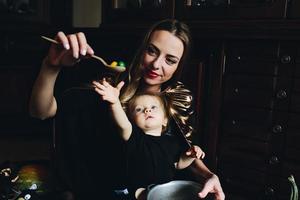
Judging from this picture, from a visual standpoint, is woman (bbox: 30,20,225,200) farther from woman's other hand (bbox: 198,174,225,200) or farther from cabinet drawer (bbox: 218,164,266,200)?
cabinet drawer (bbox: 218,164,266,200)

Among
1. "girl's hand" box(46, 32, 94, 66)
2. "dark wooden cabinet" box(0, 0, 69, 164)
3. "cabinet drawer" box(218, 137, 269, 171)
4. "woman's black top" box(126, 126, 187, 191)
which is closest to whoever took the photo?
"girl's hand" box(46, 32, 94, 66)

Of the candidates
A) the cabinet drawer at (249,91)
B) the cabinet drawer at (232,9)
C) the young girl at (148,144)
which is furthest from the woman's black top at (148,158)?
the cabinet drawer at (232,9)

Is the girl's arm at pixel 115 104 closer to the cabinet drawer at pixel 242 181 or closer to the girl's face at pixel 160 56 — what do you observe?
the girl's face at pixel 160 56

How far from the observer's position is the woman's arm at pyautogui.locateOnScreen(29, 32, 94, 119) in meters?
0.71

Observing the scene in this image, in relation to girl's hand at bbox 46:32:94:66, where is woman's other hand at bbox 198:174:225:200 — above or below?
below

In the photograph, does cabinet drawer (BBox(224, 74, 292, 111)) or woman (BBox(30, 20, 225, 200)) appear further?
cabinet drawer (BBox(224, 74, 292, 111))

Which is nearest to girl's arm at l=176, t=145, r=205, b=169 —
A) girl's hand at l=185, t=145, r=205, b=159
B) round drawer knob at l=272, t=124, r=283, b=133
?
girl's hand at l=185, t=145, r=205, b=159

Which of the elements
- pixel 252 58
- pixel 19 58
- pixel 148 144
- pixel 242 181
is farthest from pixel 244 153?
pixel 19 58

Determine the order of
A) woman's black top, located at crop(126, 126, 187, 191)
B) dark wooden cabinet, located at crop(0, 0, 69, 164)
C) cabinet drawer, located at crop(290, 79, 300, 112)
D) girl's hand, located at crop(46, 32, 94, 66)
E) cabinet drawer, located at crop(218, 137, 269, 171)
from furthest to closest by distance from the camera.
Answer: dark wooden cabinet, located at crop(0, 0, 69, 164), cabinet drawer, located at crop(218, 137, 269, 171), cabinet drawer, located at crop(290, 79, 300, 112), woman's black top, located at crop(126, 126, 187, 191), girl's hand, located at crop(46, 32, 94, 66)

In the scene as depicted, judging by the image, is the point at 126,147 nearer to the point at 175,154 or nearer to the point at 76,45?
the point at 175,154

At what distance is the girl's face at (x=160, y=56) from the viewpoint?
84 centimetres

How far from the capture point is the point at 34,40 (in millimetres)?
1931

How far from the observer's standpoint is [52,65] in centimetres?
75

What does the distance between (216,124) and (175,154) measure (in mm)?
498
